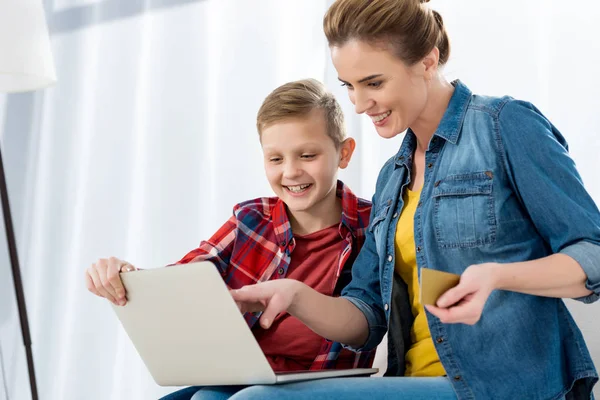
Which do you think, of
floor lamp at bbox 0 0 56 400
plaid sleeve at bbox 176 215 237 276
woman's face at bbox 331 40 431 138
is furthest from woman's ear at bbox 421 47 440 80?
floor lamp at bbox 0 0 56 400

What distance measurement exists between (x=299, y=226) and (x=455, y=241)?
0.48 metres

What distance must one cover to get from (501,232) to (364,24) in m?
0.40

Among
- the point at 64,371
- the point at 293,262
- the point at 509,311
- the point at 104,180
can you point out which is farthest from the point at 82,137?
the point at 509,311

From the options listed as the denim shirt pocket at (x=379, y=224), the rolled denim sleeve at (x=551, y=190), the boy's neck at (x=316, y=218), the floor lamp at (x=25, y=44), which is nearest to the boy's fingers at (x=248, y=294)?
the denim shirt pocket at (x=379, y=224)

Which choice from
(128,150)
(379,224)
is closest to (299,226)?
(379,224)

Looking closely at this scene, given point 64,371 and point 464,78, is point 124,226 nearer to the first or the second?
point 64,371

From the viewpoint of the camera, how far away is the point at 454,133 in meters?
1.22

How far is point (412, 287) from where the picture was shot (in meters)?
1.30

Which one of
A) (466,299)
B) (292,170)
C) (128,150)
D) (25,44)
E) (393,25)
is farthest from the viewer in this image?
(128,150)

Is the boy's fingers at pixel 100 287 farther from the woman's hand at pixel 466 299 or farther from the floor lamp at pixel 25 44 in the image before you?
the floor lamp at pixel 25 44

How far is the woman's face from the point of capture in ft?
3.99

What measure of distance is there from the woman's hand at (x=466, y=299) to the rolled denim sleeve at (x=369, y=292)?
42 centimetres

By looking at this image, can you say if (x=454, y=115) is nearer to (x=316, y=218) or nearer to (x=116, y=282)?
(x=316, y=218)

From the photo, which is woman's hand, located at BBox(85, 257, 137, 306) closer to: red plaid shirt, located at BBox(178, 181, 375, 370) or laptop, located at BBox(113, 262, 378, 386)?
laptop, located at BBox(113, 262, 378, 386)
